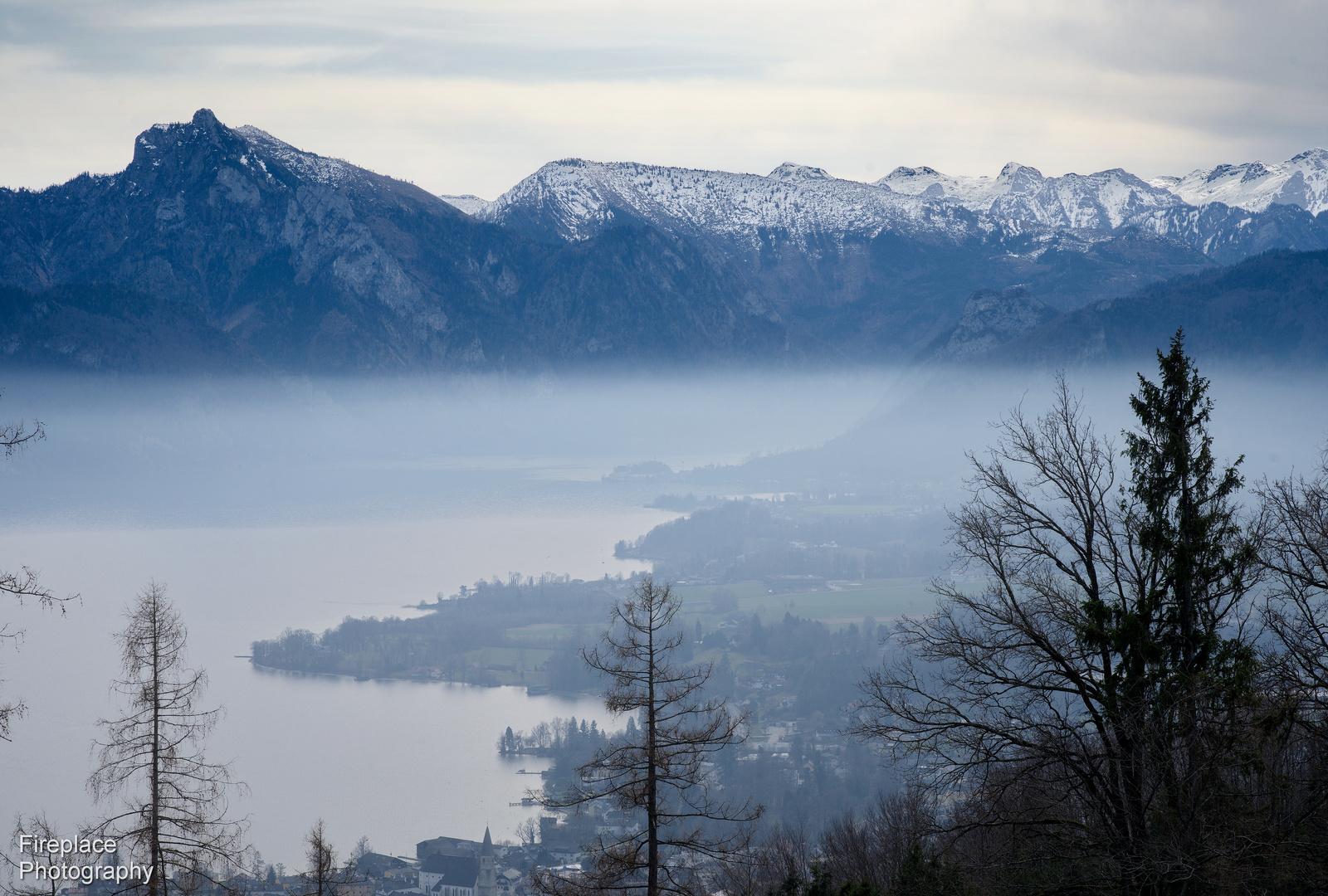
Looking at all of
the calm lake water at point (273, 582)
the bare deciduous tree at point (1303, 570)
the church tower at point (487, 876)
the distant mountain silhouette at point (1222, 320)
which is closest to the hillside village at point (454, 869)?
the church tower at point (487, 876)

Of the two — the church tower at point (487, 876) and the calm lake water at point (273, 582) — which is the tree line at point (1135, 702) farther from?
the church tower at point (487, 876)

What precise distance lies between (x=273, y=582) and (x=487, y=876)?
7818cm

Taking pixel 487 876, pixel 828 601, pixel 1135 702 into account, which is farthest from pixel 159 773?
pixel 828 601

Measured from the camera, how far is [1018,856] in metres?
10.2

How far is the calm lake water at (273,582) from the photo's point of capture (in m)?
46.1

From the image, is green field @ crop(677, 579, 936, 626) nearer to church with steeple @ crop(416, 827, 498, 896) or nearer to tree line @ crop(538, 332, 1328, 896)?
church with steeple @ crop(416, 827, 498, 896)

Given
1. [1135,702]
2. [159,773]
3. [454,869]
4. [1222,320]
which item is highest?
[1222,320]

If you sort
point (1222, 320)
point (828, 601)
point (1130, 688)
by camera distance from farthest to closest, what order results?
point (1222, 320)
point (828, 601)
point (1130, 688)

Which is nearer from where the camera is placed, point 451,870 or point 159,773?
point 159,773

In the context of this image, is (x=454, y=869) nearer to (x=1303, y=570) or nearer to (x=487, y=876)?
(x=487, y=876)

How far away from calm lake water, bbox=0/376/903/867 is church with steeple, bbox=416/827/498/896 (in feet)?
21.0

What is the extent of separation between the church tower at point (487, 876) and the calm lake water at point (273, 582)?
25.9ft

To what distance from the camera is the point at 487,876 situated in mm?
30750

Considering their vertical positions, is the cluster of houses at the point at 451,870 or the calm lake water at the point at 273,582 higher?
the calm lake water at the point at 273,582
